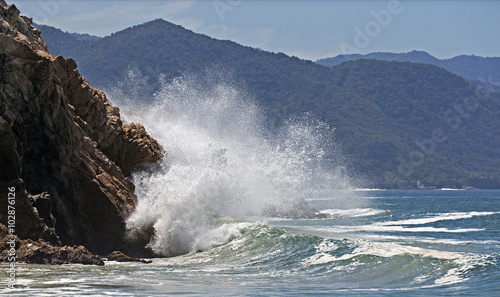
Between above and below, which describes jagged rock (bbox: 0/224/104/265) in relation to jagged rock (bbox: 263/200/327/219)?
below

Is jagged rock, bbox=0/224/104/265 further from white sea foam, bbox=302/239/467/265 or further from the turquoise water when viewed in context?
white sea foam, bbox=302/239/467/265

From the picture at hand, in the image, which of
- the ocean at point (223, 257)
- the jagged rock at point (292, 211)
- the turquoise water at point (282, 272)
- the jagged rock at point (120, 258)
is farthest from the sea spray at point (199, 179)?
the jagged rock at point (120, 258)

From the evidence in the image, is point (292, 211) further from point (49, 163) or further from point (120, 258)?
point (49, 163)

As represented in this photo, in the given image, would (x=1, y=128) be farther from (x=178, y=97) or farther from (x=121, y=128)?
(x=178, y=97)

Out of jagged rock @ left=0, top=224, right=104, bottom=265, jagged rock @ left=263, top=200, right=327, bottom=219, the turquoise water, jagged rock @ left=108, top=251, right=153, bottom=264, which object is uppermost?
jagged rock @ left=263, top=200, right=327, bottom=219

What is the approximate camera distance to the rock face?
2031 cm

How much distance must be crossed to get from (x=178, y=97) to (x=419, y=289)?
121 ft

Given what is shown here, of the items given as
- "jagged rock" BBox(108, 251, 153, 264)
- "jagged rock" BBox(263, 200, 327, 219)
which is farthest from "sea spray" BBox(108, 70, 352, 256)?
"jagged rock" BBox(108, 251, 153, 264)

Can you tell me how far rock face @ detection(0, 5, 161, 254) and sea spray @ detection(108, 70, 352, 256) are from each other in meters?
1.20

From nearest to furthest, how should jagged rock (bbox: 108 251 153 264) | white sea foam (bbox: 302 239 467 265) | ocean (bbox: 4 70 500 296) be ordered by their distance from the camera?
ocean (bbox: 4 70 500 296) < white sea foam (bbox: 302 239 467 265) < jagged rock (bbox: 108 251 153 264)

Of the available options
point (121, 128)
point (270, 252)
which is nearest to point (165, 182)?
point (121, 128)

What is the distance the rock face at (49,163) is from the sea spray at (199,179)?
47.2 inches

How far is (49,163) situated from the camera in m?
22.2

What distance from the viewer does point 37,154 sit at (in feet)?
71.9
